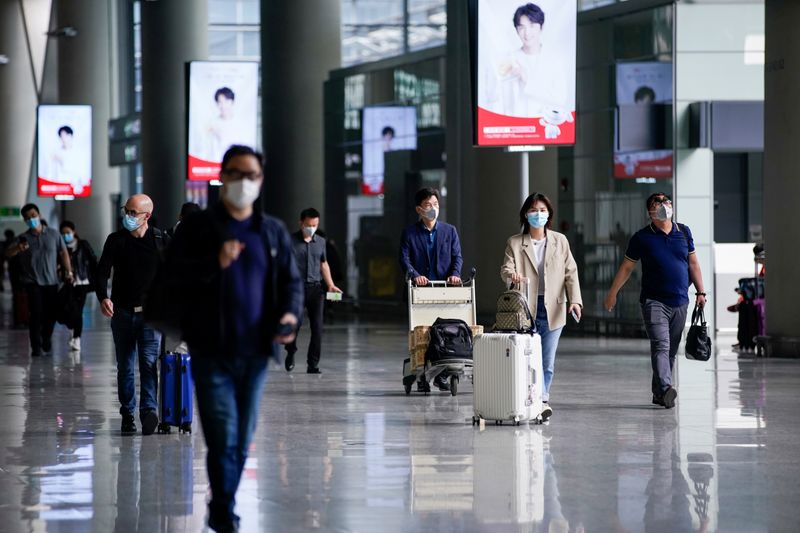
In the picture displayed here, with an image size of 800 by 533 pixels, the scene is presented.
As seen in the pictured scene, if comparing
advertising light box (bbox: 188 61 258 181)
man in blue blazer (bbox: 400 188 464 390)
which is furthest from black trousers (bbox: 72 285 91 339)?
man in blue blazer (bbox: 400 188 464 390)

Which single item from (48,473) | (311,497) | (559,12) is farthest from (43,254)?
(311,497)

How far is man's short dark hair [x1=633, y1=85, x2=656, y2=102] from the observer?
25.0 meters

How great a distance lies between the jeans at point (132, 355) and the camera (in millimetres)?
11914

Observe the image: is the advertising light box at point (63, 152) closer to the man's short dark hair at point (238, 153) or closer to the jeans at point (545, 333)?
the jeans at point (545, 333)

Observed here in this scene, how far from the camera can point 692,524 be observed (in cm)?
800

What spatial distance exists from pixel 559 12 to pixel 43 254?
8.86m

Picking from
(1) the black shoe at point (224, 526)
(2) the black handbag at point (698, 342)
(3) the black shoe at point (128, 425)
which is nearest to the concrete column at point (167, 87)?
(2) the black handbag at point (698, 342)

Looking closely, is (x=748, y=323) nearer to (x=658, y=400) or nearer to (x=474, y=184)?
(x=474, y=184)

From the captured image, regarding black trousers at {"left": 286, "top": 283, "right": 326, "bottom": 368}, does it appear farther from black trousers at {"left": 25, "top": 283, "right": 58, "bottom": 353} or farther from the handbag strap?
the handbag strap

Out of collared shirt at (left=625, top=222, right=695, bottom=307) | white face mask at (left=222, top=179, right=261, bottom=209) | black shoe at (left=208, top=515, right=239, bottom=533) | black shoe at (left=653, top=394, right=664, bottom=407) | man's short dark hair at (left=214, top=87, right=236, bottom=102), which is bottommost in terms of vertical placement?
black shoe at (left=653, top=394, right=664, bottom=407)

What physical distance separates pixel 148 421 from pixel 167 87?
103ft

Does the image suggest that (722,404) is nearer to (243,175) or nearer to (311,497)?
(311,497)

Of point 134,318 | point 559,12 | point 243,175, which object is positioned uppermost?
Result: point 559,12

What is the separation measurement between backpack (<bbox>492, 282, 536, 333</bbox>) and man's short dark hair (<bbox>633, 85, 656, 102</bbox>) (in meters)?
13.0
